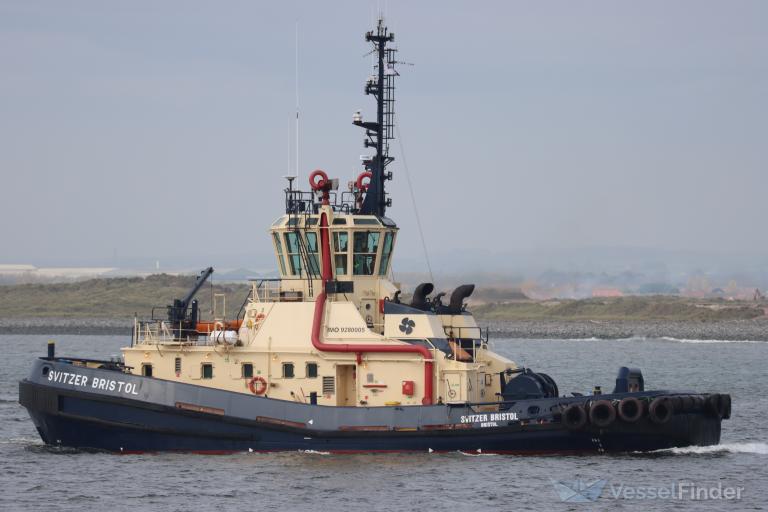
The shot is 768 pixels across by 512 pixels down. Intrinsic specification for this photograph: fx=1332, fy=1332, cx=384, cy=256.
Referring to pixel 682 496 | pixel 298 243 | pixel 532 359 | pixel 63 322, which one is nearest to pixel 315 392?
pixel 298 243

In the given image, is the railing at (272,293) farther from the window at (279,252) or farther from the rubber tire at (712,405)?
Answer: the rubber tire at (712,405)

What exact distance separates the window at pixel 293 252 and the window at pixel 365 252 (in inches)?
40.6

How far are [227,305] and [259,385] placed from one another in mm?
57212

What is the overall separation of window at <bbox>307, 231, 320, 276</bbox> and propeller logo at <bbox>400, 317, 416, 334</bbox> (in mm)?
1810

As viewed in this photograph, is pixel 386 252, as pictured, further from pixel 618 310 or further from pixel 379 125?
pixel 618 310

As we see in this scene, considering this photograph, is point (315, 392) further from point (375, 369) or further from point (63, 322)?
point (63, 322)

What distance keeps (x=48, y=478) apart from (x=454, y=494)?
666 cm

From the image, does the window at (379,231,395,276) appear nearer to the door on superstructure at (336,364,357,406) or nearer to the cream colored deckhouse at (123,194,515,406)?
the cream colored deckhouse at (123,194,515,406)

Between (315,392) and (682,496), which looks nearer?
(682,496)

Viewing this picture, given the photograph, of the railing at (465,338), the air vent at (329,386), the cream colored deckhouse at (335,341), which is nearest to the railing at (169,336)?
the cream colored deckhouse at (335,341)

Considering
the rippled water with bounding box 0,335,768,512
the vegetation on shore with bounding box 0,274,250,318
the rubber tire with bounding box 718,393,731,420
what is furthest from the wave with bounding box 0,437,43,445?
the vegetation on shore with bounding box 0,274,250,318

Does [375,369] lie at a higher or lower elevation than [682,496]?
higher

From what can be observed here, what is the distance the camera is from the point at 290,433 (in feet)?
73.5

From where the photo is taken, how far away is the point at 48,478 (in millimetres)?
21578
